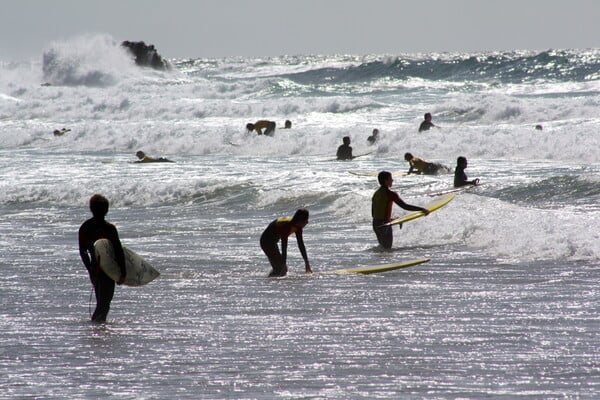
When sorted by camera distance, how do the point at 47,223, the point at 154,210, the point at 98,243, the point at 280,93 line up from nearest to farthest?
the point at 98,243 < the point at 47,223 < the point at 154,210 < the point at 280,93

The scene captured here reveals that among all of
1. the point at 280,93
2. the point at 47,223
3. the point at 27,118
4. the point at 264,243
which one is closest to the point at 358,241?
the point at 264,243

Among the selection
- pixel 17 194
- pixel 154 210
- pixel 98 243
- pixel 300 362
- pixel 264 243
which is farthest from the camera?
pixel 17 194

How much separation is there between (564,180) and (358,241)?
6.33m

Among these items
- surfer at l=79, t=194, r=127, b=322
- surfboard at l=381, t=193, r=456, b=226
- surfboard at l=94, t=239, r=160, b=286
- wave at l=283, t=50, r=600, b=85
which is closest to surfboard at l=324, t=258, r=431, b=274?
surfboard at l=381, t=193, r=456, b=226

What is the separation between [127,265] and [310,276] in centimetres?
251

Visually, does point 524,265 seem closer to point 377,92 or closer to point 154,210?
point 154,210

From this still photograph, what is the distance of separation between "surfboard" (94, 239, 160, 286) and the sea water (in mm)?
321

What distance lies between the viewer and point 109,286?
7.85 m

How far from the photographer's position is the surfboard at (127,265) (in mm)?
7594

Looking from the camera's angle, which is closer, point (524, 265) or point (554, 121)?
point (524, 265)

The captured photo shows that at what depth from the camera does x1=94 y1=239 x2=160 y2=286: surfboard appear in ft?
24.9

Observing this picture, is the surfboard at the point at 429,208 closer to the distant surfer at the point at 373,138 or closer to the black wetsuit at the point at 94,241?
the black wetsuit at the point at 94,241

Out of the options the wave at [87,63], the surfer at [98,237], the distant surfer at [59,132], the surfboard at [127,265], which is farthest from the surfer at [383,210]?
the wave at [87,63]

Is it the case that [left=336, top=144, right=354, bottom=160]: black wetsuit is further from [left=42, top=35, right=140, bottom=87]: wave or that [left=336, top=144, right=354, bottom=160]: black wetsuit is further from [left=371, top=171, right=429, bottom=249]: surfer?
[left=42, top=35, right=140, bottom=87]: wave
